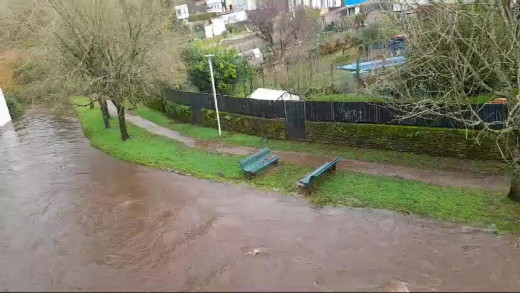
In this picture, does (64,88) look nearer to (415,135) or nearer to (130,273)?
(130,273)

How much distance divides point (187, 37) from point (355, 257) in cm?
2313

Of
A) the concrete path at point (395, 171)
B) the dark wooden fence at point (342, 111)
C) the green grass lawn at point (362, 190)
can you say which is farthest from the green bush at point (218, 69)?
the green grass lawn at point (362, 190)

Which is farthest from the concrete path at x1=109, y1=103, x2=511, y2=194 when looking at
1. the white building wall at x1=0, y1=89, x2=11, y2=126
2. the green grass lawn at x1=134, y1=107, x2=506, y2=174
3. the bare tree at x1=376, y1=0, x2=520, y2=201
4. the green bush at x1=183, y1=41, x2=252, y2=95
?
the white building wall at x1=0, y1=89, x2=11, y2=126

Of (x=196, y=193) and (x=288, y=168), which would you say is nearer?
(x=196, y=193)

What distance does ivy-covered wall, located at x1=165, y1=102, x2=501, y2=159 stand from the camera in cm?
1399

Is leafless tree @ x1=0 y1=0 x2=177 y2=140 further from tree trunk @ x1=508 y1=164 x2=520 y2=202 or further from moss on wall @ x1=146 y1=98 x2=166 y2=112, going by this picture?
tree trunk @ x1=508 y1=164 x2=520 y2=202

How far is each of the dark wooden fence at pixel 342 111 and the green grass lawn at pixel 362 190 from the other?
2422mm

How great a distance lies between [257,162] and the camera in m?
15.2

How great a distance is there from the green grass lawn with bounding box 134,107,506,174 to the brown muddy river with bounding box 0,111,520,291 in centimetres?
372

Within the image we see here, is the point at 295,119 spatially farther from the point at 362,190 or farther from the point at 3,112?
the point at 3,112

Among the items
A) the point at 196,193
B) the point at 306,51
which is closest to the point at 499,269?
the point at 196,193

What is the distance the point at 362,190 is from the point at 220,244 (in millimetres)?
4695

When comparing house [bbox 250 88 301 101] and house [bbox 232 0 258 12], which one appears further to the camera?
house [bbox 232 0 258 12]

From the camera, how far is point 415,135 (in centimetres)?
1492
